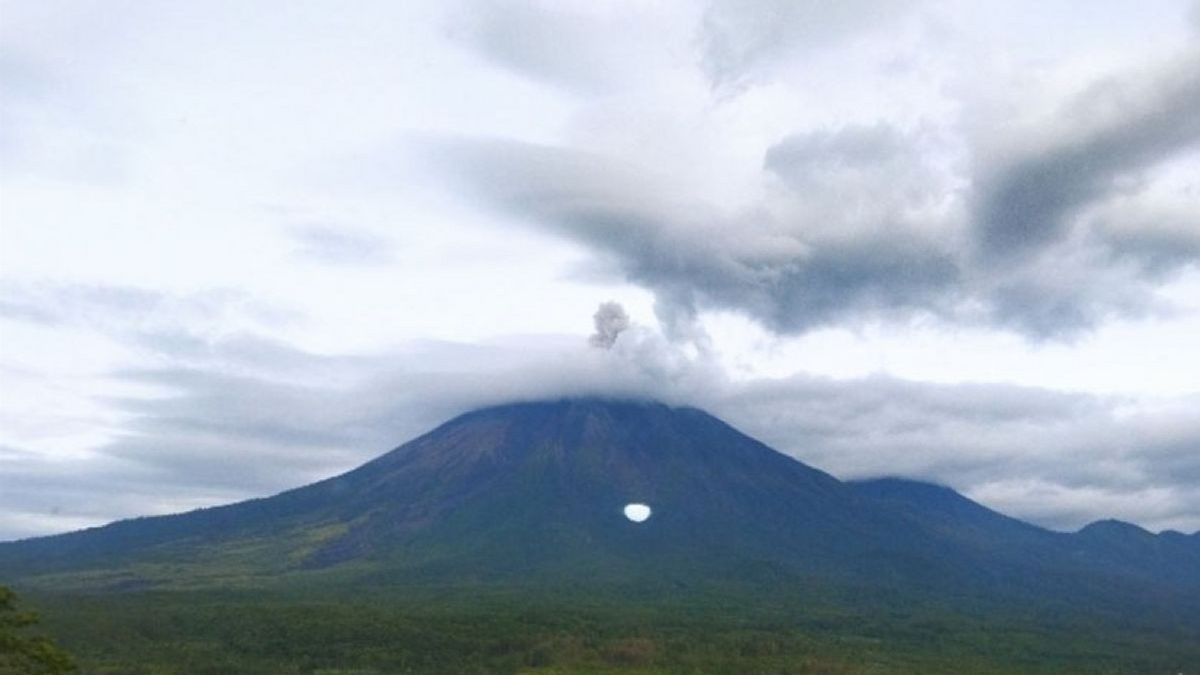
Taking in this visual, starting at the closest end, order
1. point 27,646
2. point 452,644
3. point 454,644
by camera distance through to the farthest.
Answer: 1. point 27,646
2. point 452,644
3. point 454,644

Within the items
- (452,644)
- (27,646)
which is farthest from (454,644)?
(27,646)

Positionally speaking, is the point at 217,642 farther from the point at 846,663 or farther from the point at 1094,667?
the point at 1094,667

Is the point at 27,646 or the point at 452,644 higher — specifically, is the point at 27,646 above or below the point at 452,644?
above

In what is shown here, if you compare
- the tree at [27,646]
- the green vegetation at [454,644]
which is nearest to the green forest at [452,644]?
the green vegetation at [454,644]

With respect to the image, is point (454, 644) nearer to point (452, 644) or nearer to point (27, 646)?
point (452, 644)

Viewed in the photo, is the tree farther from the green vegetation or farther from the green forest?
the green vegetation

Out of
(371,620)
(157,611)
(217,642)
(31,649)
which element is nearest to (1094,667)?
(371,620)

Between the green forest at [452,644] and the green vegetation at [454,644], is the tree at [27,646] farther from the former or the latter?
the green vegetation at [454,644]

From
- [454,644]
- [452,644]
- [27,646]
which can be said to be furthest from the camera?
[454,644]

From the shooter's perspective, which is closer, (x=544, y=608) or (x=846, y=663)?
(x=846, y=663)

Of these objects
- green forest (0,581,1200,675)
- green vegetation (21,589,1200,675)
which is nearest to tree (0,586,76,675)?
green forest (0,581,1200,675)

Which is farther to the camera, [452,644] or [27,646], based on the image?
[452,644]
